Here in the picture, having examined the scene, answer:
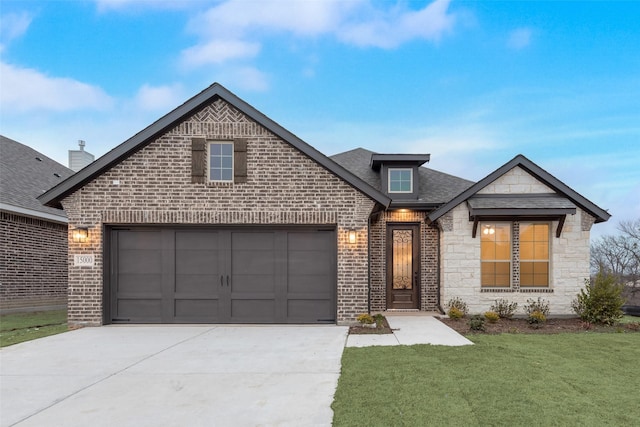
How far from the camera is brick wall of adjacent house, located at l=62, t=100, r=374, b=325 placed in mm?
9570

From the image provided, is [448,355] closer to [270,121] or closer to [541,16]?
[270,121]

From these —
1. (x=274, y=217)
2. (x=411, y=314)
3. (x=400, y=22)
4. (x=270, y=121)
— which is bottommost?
(x=411, y=314)

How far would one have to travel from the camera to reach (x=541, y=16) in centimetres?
1592

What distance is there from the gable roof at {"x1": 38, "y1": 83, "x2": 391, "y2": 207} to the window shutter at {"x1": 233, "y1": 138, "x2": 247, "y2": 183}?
2.63 ft

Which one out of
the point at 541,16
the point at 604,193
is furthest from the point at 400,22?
the point at 604,193

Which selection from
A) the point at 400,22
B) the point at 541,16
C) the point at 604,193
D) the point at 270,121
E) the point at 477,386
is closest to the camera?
the point at 477,386

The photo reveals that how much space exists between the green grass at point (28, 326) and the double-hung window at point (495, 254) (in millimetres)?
11364

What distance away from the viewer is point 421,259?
12188mm

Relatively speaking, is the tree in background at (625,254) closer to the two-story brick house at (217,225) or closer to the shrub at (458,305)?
the shrub at (458,305)

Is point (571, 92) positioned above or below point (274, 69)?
below

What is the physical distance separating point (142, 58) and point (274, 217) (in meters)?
19.2

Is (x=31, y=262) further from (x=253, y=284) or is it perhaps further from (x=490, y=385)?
(x=490, y=385)

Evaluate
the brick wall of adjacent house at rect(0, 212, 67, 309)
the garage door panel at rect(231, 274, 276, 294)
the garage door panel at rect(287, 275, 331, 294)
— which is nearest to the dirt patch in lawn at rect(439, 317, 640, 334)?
the garage door panel at rect(287, 275, 331, 294)

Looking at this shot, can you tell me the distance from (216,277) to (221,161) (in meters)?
2.98
